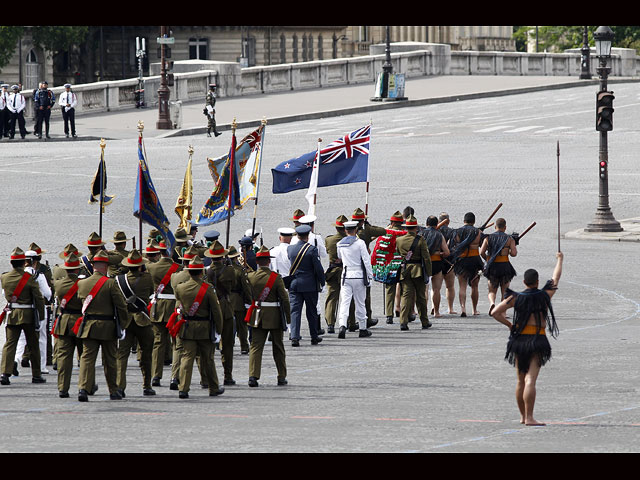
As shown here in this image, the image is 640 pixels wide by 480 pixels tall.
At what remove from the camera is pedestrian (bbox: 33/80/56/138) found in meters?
40.0

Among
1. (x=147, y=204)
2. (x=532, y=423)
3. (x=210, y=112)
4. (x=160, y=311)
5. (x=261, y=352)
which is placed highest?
(x=210, y=112)

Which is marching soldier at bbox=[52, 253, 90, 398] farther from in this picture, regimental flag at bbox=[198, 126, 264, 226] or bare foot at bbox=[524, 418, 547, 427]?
regimental flag at bbox=[198, 126, 264, 226]

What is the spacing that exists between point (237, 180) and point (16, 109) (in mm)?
23278

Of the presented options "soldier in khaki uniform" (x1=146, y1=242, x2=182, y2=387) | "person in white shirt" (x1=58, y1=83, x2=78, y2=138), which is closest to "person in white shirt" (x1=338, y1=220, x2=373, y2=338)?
"soldier in khaki uniform" (x1=146, y1=242, x2=182, y2=387)

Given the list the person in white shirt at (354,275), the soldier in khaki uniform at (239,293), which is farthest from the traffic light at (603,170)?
the soldier in khaki uniform at (239,293)

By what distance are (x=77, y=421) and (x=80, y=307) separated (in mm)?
1882

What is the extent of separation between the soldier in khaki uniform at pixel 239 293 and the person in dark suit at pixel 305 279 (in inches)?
43.1

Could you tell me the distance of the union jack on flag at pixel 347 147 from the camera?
1989 centimetres

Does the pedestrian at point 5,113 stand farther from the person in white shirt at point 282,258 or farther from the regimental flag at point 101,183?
the person in white shirt at point 282,258

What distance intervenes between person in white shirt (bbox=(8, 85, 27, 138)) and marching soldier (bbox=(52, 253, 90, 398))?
27420 mm

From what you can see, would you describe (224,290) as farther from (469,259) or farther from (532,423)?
(469,259)

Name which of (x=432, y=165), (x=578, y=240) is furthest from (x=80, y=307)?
(x=432, y=165)

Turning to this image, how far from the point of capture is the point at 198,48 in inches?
3260

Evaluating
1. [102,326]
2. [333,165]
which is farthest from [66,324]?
[333,165]
